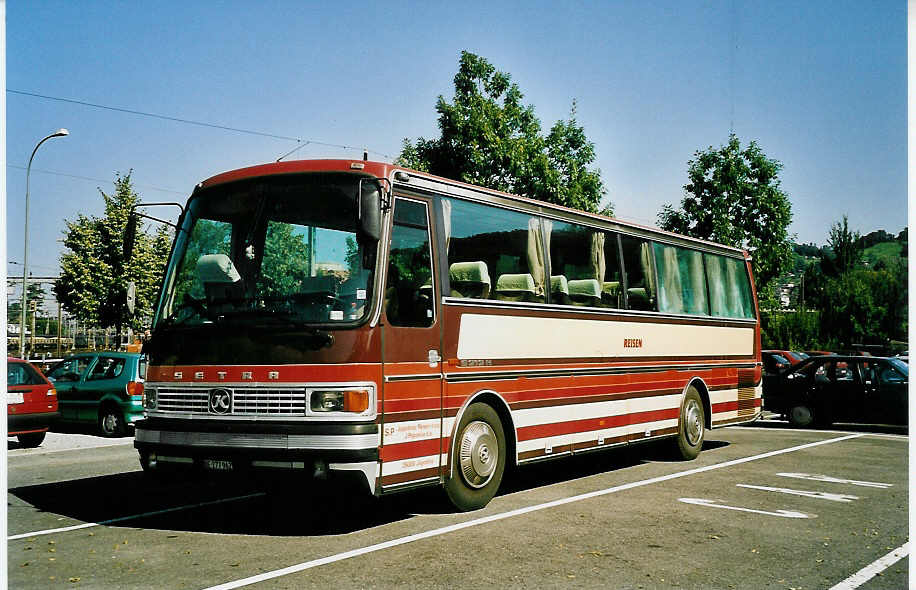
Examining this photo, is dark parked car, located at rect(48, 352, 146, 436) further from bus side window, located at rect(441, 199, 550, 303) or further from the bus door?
the bus door

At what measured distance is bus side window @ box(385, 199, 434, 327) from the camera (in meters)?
8.47

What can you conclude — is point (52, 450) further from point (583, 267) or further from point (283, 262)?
point (583, 267)

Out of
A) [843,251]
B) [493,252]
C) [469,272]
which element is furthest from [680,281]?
[843,251]

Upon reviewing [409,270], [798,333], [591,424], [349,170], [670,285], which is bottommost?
[591,424]

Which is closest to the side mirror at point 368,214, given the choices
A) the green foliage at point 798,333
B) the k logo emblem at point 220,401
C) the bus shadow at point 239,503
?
the k logo emblem at point 220,401

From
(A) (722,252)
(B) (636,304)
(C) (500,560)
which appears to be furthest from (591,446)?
(A) (722,252)

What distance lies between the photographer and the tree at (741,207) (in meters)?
40.6

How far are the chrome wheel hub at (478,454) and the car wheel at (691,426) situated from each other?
4.92 metres

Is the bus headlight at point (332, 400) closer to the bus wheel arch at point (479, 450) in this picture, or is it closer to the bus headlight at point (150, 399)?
the bus wheel arch at point (479, 450)

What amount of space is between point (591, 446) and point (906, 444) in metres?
7.97

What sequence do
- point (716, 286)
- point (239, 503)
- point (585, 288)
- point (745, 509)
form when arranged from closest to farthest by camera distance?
point (745, 509)
point (239, 503)
point (585, 288)
point (716, 286)

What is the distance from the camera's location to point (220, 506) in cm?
968

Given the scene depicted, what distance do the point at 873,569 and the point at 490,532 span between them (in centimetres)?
293

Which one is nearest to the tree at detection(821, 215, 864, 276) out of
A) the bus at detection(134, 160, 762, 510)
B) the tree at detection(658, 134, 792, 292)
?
the tree at detection(658, 134, 792, 292)
